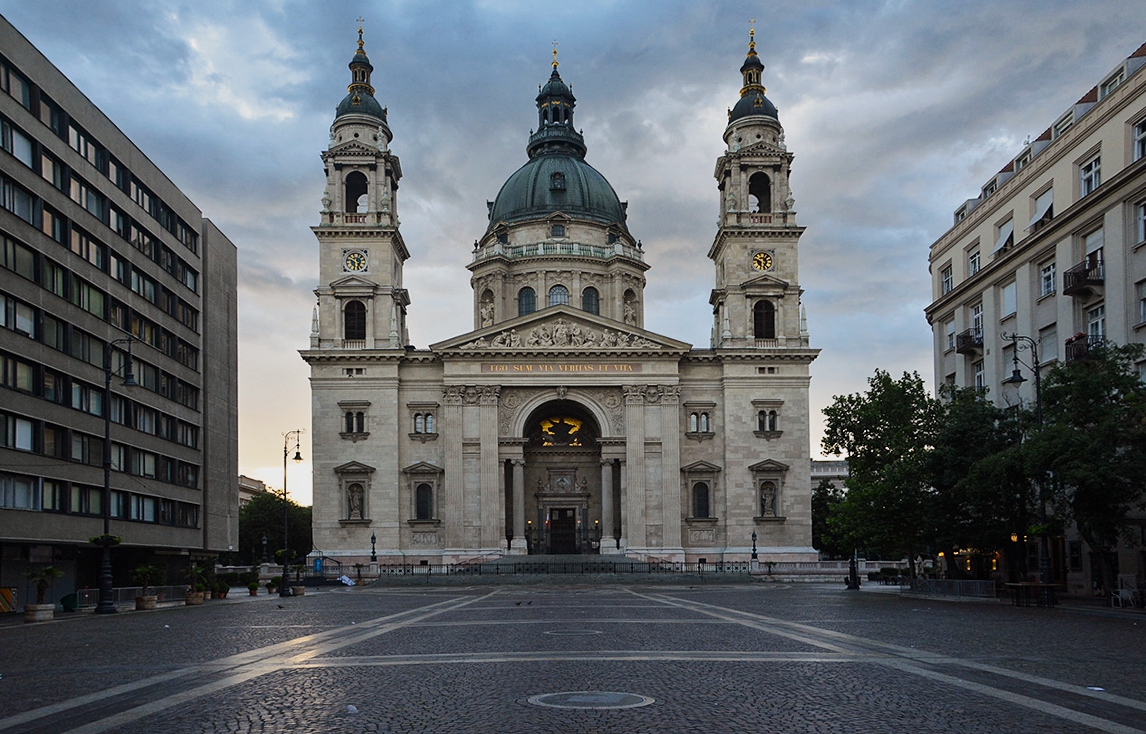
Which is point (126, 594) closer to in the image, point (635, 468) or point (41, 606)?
point (41, 606)

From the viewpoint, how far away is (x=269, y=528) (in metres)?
125

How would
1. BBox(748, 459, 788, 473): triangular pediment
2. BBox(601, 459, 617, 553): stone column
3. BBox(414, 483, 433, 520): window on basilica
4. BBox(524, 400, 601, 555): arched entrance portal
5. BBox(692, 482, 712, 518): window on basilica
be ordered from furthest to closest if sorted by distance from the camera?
BBox(524, 400, 601, 555): arched entrance portal, BBox(692, 482, 712, 518): window on basilica, BBox(748, 459, 788, 473): triangular pediment, BBox(414, 483, 433, 520): window on basilica, BBox(601, 459, 617, 553): stone column

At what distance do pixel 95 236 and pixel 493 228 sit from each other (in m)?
54.4

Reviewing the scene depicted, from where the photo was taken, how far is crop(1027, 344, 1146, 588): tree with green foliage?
34125 mm

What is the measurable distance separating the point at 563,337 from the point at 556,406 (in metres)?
6.22

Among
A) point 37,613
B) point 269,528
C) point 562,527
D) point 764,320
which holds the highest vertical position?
point 764,320

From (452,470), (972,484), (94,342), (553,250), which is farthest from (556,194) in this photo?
(972,484)

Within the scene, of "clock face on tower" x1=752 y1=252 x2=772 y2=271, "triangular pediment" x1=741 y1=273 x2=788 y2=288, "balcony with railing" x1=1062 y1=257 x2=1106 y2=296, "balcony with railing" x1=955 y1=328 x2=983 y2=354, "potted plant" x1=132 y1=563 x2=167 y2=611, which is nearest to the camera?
"potted plant" x1=132 y1=563 x2=167 y2=611

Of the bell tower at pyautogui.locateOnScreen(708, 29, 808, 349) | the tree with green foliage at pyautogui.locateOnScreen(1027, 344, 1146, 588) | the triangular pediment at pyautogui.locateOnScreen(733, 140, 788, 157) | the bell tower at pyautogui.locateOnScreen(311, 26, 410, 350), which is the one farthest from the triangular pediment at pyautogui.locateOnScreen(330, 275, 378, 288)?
the tree with green foliage at pyautogui.locateOnScreen(1027, 344, 1146, 588)

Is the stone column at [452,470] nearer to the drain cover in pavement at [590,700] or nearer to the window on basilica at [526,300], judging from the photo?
the window on basilica at [526,300]

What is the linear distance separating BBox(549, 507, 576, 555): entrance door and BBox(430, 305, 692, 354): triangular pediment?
13705 mm

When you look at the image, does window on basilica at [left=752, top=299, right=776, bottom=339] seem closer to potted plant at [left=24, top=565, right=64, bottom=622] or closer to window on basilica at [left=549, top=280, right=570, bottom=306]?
window on basilica at [left=549, top=280, right=570, bottom=306]

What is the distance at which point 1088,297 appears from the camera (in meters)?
44.7

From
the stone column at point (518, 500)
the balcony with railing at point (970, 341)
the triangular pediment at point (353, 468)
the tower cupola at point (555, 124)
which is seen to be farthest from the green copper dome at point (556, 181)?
the balcony with railing at point (970, 341)
